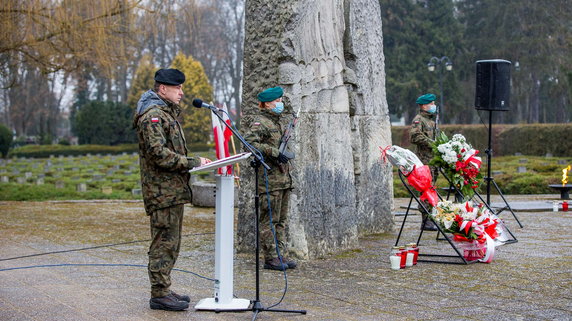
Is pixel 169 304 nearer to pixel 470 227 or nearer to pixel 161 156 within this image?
pixel 161 156

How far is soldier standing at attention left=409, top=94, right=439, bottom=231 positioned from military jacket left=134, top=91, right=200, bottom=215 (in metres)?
5.61

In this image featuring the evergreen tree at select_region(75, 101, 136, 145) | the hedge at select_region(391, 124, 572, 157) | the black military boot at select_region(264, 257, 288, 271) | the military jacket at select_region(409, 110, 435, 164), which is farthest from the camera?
the evergreen tree at select_region(75, 101, 136, 145)

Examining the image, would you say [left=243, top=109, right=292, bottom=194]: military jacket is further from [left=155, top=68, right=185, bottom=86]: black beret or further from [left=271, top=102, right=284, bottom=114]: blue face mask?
[left=155, top=68, right=185, bottom=86]: black beret

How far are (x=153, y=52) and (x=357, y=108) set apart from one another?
150 ft

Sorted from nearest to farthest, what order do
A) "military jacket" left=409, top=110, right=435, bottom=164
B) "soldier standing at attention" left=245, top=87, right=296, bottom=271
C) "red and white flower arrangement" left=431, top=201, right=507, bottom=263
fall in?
"soldier standing at attention" left=245, top=87, right=296, bottom=271
"red and white flower arrangement" left=431, top=201, right=507, bottom=263
"military jacket" left=409, top=110, right=435, bottom=164

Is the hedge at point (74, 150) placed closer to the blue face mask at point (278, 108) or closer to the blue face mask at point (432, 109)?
the blue face mask at point (432, 109)

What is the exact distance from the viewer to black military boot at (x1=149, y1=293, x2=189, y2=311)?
5992 millimetres

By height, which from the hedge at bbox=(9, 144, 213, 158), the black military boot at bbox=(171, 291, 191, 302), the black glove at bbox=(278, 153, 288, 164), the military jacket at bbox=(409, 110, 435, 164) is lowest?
the black military boot at bbox=(171, 291, 191, 302)

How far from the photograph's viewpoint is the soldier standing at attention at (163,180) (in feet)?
19.4

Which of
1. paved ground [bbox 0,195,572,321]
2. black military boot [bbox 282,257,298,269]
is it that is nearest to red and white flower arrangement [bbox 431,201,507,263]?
paved ground [bbox 0,195,572,321]

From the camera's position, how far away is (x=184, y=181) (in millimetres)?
6098

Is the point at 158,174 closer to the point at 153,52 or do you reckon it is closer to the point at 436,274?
the point at 436,274

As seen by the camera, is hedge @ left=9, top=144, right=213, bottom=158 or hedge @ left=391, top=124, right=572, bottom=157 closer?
hedge @ left=391, top=124, right=572, bottom=157

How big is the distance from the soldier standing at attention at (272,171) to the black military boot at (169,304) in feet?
6.30
